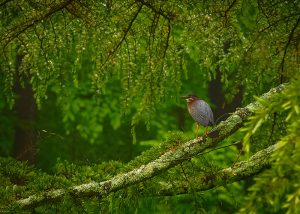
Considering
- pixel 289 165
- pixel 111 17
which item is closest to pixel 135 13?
pixel 111 17

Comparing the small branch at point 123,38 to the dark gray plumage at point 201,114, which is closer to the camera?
the small branch at point 123,38

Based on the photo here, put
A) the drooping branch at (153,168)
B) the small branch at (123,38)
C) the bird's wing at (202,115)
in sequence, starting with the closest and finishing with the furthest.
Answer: the drooping branch at (153,168) → the small branch at (123,38) → the bird's wing at (202,115)

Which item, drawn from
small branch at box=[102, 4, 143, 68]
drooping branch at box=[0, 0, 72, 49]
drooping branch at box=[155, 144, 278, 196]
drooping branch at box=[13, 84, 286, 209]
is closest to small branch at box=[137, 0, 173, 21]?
small branch at box=[102, 4, 143, 68]

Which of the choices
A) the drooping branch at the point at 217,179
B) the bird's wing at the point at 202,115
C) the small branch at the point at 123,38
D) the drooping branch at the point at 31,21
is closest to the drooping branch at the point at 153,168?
the drooping branch at the point at 217,179

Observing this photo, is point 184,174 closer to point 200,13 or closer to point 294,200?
point 200,13

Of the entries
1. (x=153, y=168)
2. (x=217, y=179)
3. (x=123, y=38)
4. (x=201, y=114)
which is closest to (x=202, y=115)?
(x=201, y=114)

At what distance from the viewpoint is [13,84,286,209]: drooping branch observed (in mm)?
3150

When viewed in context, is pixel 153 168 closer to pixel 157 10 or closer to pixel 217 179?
pixel 217 179

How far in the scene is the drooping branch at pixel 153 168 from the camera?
10.3ft

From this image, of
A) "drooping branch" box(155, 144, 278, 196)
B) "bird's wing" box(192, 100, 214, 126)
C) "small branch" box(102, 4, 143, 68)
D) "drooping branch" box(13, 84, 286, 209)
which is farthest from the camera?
"bird's wing" box(192, 100, 214, 126)

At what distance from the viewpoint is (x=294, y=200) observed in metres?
1.25

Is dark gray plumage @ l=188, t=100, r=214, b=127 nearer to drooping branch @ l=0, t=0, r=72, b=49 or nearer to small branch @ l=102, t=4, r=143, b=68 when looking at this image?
small branch @ l=102, t=4, r=143, b=68

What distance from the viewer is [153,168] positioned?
3.26 m

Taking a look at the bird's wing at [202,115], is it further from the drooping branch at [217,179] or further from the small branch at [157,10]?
the small branch at [157,10]
